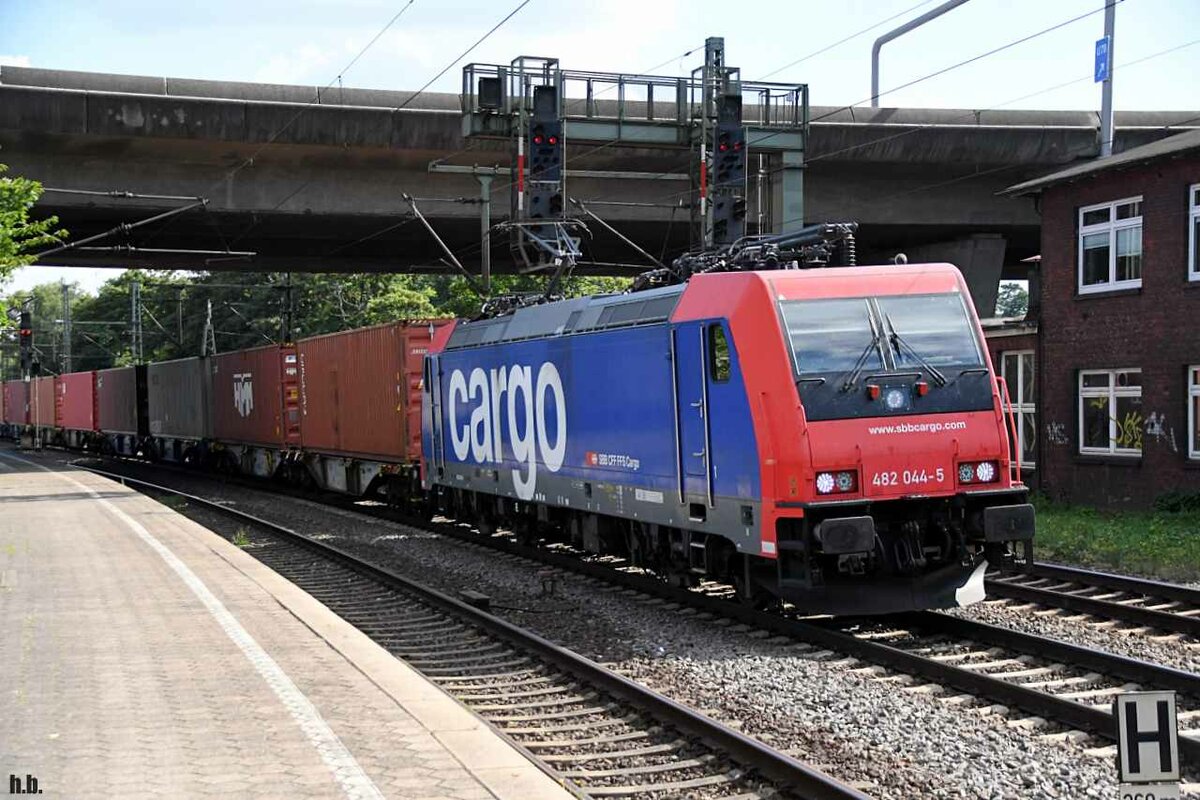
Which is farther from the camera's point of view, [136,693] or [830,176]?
[830,176]

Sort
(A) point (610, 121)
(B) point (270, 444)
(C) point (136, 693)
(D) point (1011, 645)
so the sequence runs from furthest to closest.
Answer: (B) point (270, 444), (A) point (610, 121), (D) point (1011, 645), (C) point (136, 693)

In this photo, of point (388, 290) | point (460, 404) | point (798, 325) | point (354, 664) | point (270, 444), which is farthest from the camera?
point (388, 290)

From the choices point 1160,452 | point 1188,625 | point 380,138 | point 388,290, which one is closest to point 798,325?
point 1188,625

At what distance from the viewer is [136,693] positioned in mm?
8305

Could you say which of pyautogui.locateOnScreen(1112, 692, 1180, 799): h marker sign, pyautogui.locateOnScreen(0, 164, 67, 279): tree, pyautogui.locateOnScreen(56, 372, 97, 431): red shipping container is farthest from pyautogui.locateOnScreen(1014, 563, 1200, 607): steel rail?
pyautogui.locateOnScreen(56, 372, 97, 431): red shipping container

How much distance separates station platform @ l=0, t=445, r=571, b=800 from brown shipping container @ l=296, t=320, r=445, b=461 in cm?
936

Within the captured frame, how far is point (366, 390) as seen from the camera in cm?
2594

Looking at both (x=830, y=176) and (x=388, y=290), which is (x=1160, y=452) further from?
(x=388, y=290)

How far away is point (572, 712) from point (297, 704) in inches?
78.9

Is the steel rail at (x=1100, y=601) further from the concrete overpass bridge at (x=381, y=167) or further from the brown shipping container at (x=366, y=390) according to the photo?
the concrete overpass bridge at (x=381, y=167)

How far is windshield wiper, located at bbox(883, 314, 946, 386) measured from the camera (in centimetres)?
1130

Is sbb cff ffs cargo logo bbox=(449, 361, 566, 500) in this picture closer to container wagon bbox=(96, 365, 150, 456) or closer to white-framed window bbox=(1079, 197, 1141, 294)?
white-framed window bbox=(1079, 197, 1141, 294)

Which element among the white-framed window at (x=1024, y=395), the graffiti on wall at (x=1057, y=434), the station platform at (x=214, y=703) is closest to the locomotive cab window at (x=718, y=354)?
the station platform at (x=214, y=703)

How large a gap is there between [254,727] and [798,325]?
18.9ft
